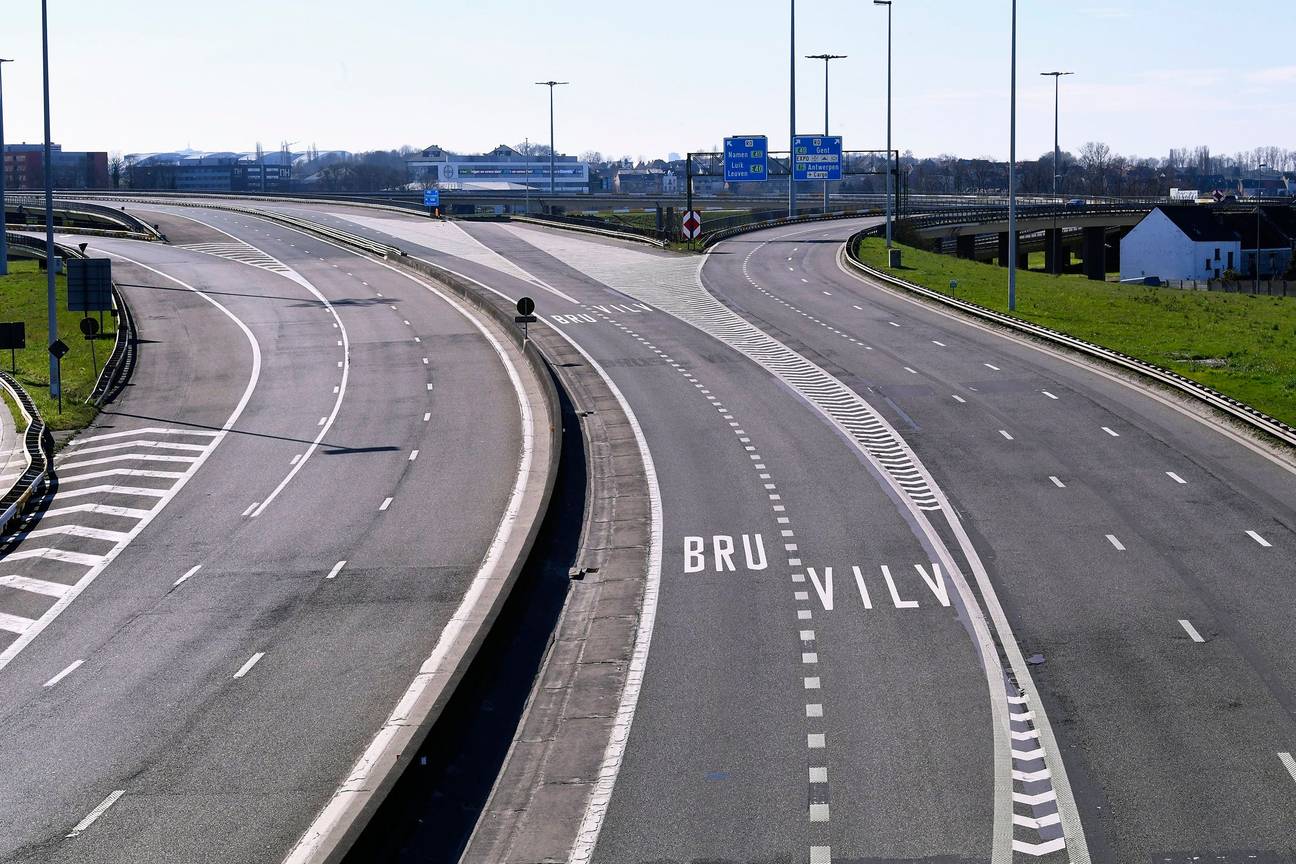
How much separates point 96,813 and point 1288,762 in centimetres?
1315

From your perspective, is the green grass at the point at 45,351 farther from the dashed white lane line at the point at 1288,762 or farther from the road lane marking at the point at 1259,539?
the dashed white lane line at the point at 1288,762

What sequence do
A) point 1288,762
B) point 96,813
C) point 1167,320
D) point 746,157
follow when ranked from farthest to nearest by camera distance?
point 746,157, point 1167,320, point 1288,762, point 96,813

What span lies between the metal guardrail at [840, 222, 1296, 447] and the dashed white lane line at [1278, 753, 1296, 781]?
737 inches

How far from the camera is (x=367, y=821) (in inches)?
520

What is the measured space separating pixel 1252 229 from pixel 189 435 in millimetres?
105314

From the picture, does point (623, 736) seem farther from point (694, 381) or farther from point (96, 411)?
point (96, 411)

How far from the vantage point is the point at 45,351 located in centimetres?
5672

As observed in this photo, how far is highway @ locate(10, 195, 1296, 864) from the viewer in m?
14.6

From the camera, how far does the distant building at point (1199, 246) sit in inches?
4446

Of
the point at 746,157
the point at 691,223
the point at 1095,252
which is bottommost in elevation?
the point at 1095,252

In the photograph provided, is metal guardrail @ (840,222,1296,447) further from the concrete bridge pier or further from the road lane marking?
the concrete bridge pier

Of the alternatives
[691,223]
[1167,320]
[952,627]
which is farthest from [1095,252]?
[952,627]

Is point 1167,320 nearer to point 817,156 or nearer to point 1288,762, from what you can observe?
point 1288,762

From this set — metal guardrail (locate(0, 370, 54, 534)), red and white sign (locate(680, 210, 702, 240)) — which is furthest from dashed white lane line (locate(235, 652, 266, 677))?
red and white sign (locate(680, 210, 702, 240))
